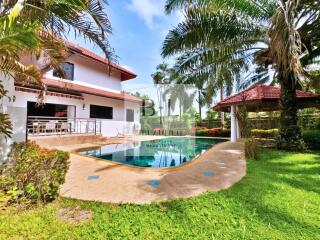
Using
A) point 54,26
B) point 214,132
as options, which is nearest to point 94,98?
point 214,132

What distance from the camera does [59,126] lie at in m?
17.7

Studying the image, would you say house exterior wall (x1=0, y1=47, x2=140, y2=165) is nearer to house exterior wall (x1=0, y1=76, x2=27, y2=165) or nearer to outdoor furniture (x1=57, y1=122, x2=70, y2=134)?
outdoor furniture (x1=57, y1=122, x2=70, y2=134)

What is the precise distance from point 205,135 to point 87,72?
17086 mm

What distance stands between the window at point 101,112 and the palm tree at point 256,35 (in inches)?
527

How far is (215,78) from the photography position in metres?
13.2

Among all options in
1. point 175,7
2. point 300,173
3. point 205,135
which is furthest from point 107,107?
point 300,173

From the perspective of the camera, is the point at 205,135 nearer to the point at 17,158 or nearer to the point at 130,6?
the point at 130,6

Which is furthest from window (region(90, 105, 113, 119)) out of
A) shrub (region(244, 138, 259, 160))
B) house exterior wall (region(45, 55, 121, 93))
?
shrub (region(244, 138, 259, 160))

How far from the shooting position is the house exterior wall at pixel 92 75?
21.3 m

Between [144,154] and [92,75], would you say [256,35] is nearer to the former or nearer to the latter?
[144,154]

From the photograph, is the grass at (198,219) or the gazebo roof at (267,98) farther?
the gazebo roof at (267,98)

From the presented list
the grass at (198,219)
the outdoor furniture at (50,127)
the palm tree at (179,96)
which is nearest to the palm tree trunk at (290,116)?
the grass at (198,219)

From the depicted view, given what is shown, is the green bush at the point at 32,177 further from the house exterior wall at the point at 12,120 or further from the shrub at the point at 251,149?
the shrub at the point at 251,149

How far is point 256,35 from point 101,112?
17075 mm
